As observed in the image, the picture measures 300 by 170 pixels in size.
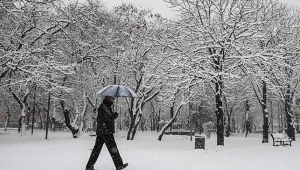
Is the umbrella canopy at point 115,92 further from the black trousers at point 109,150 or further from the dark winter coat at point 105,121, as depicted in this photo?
the black trousers at point 109,150

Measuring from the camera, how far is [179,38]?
16453mm

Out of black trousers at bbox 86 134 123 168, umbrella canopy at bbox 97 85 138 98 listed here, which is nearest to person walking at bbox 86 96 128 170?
black trousers at bbox 86 134 123 168

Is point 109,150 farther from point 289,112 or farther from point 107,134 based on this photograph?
point 289,112

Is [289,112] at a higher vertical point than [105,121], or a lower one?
higher

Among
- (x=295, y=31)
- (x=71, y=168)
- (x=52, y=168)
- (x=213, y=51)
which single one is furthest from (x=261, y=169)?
(x=295, y=31)

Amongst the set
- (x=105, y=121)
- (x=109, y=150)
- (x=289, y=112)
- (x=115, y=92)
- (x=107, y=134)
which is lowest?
(x=109, y=150)

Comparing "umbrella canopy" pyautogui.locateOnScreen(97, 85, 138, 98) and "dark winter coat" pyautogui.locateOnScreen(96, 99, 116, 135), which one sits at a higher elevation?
"umbrella canopy" pyautogui.locateOnScreen(97, 85, 138, 98)

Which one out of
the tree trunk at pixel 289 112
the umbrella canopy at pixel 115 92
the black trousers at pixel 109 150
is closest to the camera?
the black trousers at pixel 109 150

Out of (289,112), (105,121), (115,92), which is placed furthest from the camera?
(289,112)

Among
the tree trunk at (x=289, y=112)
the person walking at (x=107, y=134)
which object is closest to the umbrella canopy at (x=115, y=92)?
the person walking at (x=107, y=134)

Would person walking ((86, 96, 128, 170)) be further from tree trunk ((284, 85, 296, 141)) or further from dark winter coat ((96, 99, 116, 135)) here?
tree trunk ((284, 85, 296, 141))

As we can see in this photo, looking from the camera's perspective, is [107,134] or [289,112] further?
[289,112]

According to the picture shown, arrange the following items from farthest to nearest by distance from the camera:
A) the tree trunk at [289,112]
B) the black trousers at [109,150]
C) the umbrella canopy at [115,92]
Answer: the tree trunk at [289,112] → the umbrella canopy at [115,92] → the black trousers at [109,150]

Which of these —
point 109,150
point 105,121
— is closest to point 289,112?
point 109,150
